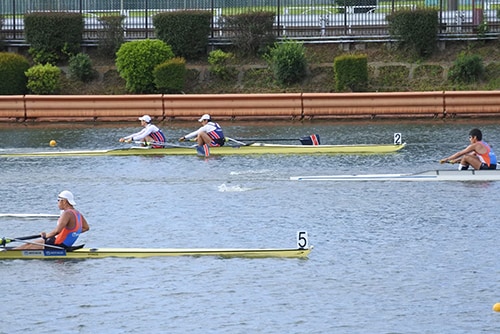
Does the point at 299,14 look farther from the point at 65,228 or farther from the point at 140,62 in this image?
the point at 65,228

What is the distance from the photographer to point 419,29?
49.0 metres

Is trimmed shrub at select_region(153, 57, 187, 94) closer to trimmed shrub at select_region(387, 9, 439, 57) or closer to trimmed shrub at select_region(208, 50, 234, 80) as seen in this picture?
trimmed shrub at select_region(208, 50, 234, 80)

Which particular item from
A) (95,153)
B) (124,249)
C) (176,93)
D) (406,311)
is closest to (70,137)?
(95,153)

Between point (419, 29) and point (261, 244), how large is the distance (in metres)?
26.1

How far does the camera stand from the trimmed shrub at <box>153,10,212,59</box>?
50.7 metres

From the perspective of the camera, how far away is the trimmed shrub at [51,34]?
51406 mm

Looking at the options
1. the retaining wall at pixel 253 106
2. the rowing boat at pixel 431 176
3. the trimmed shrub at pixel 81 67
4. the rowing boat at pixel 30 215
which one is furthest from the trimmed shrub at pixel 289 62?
the rowing boat at pixel 30 215

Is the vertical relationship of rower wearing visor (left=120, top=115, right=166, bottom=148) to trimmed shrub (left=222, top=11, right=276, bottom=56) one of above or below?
below

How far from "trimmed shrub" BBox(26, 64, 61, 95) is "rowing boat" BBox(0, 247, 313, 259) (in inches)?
1004

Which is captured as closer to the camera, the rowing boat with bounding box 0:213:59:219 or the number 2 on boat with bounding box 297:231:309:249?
the number 2 on boat with bounding box 297:231:309:249

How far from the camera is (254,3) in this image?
5272 centimetres

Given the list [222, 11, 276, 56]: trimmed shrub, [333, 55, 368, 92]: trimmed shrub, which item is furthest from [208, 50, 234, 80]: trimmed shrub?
[333, 55, 368, 92]: trimmed shrub

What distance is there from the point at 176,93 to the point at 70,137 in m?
7.79

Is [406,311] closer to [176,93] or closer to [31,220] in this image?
[31,220]
